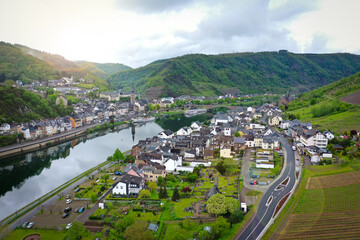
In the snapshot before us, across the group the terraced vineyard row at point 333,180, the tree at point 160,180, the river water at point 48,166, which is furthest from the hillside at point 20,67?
the terraced vineyard row at point 333,180

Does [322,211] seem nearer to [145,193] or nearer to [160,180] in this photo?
[145,193]

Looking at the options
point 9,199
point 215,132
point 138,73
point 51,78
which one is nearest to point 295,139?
point 215,132

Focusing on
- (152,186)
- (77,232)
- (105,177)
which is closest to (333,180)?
(152,186)

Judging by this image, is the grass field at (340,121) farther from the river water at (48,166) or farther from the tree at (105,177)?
the tree at (105,177)

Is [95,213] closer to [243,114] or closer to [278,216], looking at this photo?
[278,216]

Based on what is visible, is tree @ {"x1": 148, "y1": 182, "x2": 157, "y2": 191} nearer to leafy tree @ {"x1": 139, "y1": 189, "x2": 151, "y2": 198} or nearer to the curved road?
leafy tree @ {"x1": 139, "y1": 189, "x2": 151, "y2": 198}

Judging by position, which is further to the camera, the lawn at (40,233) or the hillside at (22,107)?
the hillside at (22,107)
